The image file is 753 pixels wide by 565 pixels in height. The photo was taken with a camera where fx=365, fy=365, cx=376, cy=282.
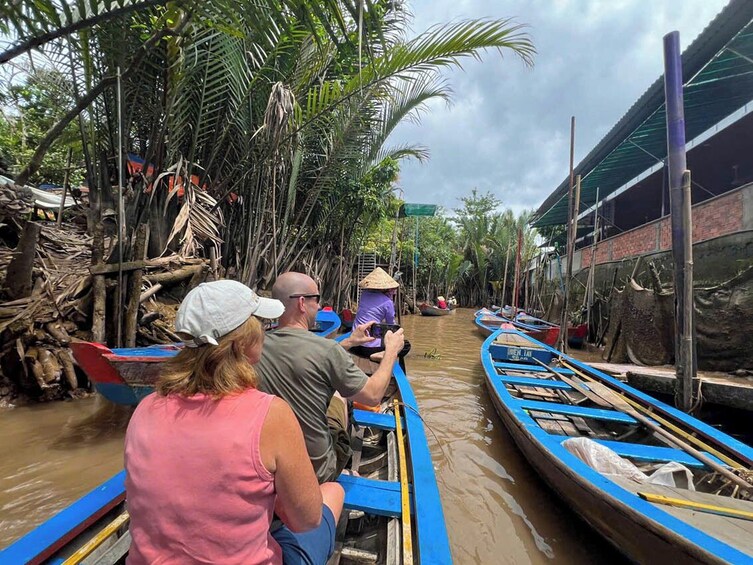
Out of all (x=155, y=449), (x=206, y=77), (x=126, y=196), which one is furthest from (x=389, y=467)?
(x=206, y=77)

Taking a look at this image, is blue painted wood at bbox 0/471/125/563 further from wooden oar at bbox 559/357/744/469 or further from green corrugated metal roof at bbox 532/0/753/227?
green corrugated metal roof at bbox 532/0/753/227

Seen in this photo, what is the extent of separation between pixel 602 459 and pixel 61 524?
10.5ft

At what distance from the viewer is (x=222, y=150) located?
6594 millimetres

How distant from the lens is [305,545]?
4.10 feet

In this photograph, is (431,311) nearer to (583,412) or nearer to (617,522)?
(583,412)

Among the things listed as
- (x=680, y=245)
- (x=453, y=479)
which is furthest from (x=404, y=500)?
(x=680, y=245)

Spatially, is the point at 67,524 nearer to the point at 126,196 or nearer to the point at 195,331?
the point at 195,331

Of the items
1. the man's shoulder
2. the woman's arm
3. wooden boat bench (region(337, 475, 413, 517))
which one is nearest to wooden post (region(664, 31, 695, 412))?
wooden boat bench (region(337, 475, 413, 517))

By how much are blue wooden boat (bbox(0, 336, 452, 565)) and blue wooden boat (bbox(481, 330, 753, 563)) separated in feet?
3.37

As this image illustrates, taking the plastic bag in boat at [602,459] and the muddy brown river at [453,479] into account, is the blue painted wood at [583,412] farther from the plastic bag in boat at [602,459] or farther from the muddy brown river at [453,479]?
the plastic bag in boat at [602,459]

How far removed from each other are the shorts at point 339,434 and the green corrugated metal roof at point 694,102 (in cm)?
852

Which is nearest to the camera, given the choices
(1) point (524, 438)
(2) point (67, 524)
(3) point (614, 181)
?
Result: (2) point (67, 524)

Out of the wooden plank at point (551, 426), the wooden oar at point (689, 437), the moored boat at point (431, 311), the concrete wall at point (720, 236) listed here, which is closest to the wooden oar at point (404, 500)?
the wooden plank at point (551, 426)

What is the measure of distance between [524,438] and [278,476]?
9.78ft
